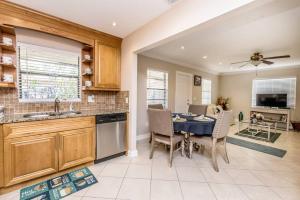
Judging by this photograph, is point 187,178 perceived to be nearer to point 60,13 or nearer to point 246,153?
point 246,153

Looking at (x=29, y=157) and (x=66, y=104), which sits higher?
(x=66, y=104)

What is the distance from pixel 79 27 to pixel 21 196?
8.46ft

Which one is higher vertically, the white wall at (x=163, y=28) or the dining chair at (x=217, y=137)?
the white wall at (x=163, y=28)

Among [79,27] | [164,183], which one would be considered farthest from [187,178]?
[79,27]

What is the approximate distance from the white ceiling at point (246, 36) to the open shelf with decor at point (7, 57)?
2.43 meters

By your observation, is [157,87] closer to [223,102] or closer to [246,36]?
[246,36]

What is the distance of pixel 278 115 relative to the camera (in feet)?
18.4

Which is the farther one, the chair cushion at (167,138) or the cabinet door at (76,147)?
the chair cushion at (167,138)

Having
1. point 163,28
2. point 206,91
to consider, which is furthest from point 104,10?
point 206,91

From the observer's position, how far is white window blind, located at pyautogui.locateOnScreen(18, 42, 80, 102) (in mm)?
2255

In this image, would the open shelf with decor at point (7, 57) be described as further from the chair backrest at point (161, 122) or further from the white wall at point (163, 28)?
the chair backrest at point (161, 122)

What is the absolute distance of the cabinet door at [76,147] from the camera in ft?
6.84

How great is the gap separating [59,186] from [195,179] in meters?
1.88

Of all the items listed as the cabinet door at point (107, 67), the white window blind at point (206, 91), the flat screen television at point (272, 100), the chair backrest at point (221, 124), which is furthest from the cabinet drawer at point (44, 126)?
the flat screen television at point (272, 100)
